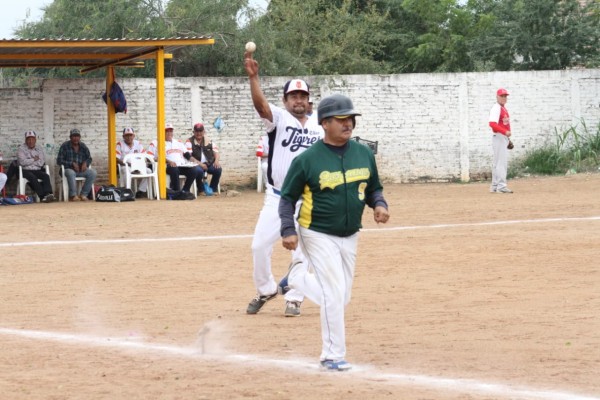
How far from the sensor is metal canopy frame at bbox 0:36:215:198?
846 inches

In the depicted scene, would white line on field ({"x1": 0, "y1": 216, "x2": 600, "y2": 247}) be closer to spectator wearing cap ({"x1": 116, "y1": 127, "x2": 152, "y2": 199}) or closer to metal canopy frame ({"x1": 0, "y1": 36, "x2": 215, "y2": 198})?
metal canopy frame ({"x1": 0, "y1": 36, "x2": 215, "y2": 198})

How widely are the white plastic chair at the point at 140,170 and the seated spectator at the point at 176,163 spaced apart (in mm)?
252

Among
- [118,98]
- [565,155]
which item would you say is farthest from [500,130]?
[118,98]

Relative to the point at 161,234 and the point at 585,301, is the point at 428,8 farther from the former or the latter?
the point at 585,301

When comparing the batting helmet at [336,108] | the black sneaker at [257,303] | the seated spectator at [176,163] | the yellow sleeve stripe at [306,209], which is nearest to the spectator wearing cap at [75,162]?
the seated spectator at [176,163]

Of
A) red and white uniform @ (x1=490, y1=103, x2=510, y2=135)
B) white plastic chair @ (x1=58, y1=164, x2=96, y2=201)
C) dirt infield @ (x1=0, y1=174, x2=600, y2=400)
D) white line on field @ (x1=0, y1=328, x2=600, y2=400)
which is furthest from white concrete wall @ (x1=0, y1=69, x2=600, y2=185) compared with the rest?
white line on field @ (x1=0, y1=328, x2=600, y2=400)

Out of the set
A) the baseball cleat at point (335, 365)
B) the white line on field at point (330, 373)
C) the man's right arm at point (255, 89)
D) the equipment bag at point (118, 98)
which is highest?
the equipment bag at point (118, 98)

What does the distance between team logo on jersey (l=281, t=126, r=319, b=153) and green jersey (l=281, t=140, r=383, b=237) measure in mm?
1869

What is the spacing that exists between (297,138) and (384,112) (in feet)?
59.8

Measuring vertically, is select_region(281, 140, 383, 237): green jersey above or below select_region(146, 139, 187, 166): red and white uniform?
below

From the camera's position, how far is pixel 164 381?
684cm

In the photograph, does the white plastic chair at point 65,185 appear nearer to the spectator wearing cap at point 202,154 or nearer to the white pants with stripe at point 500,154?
the spectator wearing cap at point 202,154

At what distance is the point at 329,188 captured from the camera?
7234mm

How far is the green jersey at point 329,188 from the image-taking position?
23.7ft
